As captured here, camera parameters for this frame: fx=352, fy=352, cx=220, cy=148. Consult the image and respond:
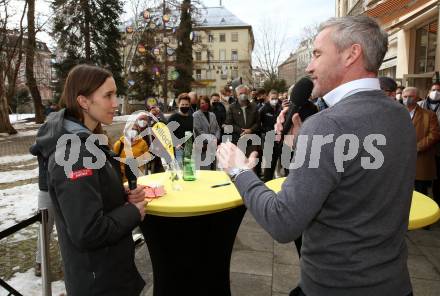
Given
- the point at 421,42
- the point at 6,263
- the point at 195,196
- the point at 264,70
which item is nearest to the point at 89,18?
the point at 264,70

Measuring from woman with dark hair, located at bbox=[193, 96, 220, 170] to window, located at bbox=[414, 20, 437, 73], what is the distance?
25.2 feet

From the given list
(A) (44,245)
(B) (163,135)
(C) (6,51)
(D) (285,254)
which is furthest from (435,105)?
(C) (6,51)

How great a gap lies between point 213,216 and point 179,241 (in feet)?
0.97

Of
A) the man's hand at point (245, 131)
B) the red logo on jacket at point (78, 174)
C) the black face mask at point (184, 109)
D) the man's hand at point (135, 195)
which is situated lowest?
the man's hand at point (245, 131)

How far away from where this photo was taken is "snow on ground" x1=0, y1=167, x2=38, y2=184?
8.32 meters

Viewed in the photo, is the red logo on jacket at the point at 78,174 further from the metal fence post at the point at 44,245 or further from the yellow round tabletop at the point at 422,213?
the yellow round tabletop at the point at 422,213

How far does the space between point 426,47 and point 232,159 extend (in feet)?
41.8

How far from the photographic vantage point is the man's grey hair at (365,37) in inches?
51.6

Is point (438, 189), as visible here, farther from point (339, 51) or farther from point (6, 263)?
point (6, 263)

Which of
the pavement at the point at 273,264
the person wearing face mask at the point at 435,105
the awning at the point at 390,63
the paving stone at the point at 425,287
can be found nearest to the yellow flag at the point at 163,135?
the pavement at the point at 273,264

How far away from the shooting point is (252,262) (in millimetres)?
3908

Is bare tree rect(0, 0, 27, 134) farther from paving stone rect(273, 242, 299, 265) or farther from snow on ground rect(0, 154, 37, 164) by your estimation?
paving stone rect(273, 242, 299, 265)

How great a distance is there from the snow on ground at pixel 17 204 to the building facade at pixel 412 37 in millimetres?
8951

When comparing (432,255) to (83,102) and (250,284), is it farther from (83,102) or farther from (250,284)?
(83,102)
